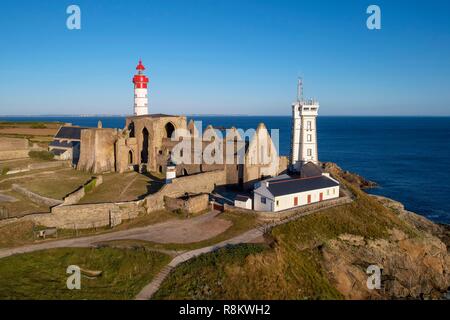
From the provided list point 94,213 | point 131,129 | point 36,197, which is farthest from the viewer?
point 131,129

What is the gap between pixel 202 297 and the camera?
16.4 m

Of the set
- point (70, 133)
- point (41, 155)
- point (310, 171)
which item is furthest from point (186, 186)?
point (70, 133)

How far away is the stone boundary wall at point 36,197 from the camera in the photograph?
26.0 meters

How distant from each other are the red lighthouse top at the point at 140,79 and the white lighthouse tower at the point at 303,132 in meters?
22.0

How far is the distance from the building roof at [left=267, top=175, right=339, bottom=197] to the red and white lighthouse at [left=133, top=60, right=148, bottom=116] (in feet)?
91.3

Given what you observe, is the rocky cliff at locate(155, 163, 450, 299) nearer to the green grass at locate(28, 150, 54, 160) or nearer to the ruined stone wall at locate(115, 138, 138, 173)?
the ruined stone wall at locate(115, 138, 138, 173)

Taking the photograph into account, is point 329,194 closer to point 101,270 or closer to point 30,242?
point 101,270

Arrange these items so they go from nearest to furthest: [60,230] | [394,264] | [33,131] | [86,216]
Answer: [60,230]
[86,216]
[394,264]
[33,131]

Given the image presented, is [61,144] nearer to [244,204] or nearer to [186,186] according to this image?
[186,186]

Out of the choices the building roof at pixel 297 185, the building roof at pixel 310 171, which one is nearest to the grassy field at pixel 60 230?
the building roof at pixel 297 185

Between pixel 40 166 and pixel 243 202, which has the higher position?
pixel 40 166

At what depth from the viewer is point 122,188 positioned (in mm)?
31141

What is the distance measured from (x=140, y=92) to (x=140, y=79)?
5.92 ft
